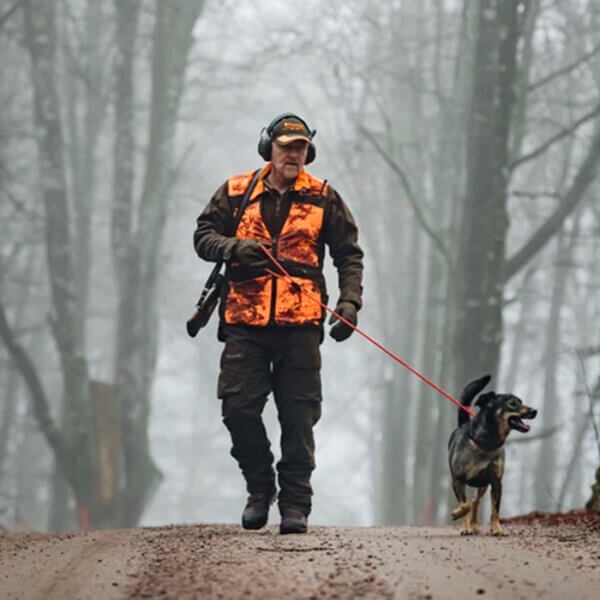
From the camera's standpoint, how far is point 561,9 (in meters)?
25.0

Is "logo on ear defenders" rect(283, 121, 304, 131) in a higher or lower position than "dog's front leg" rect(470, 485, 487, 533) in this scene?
higher

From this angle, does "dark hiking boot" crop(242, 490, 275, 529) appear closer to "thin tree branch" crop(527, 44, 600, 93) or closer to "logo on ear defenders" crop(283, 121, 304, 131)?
"logo on ear defenders" crop(283, 121, 304, 131)

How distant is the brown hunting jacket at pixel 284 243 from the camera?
25.9 feet

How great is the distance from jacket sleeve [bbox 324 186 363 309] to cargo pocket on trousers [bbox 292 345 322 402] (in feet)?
1.30

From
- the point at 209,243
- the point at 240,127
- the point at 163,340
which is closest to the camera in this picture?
the point at 209,243

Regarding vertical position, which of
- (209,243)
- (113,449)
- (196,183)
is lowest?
(113,449)

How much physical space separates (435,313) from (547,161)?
1080 cm

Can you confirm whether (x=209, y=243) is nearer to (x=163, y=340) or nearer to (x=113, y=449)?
(x=113, y=449)

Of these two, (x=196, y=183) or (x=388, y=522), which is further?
(x=196, y=183)

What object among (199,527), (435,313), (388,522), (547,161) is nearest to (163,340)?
(547,161)

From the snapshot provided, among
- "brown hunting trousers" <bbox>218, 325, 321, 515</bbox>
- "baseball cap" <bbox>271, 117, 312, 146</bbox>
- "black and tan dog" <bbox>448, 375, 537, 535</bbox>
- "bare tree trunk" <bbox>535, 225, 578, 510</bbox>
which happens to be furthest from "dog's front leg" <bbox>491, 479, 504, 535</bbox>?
"bare tree trunk" <bbox>535, 225, 578, 510</bbox>

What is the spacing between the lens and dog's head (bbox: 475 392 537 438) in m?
7.52

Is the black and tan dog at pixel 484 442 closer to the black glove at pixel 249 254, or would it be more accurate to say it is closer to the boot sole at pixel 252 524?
the boot sole at pixel 252 524

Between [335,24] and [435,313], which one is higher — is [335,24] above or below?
above
